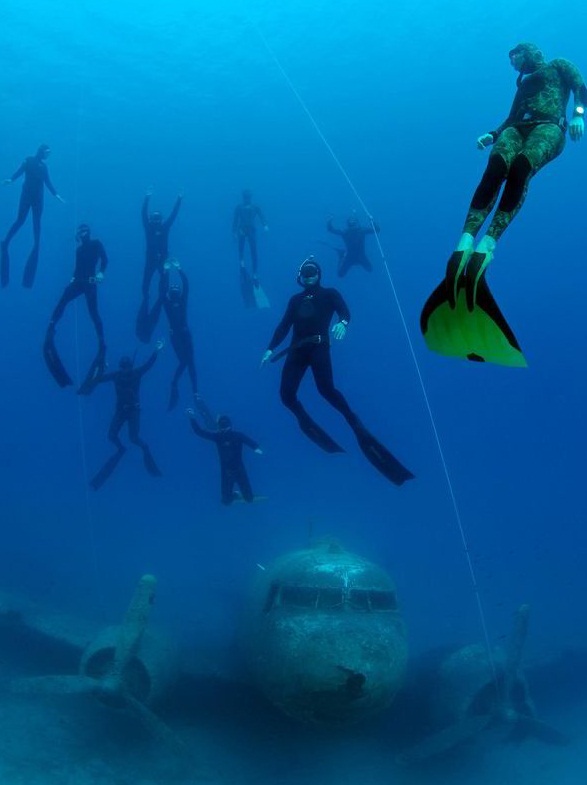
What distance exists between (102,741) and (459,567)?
49750 millimetres

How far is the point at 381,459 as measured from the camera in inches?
438

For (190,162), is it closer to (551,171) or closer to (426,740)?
(551,171)

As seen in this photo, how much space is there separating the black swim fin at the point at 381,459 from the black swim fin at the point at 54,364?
27.3 ft

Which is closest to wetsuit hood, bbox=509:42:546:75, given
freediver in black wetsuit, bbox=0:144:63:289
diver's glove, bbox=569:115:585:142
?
diver's glove, bbox=569:115:585:142

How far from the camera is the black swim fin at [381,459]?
11.0 meters

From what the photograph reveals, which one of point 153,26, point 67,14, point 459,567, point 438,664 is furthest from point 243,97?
point 438,664

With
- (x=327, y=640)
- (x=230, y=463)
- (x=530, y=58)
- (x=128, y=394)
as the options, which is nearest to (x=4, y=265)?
(x=128, y=394)

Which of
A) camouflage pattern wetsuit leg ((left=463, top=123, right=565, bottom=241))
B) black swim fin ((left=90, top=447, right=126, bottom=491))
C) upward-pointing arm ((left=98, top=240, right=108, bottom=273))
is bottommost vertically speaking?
black swim fin ((left=90, top=447, right=126, bottom=491))

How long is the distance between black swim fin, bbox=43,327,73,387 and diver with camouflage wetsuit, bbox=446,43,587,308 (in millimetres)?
12066

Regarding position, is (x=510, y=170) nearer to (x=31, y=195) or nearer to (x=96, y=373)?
(x=96, y=373)

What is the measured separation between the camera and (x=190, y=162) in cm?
7900

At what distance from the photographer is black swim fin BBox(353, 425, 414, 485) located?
1098 centimetres

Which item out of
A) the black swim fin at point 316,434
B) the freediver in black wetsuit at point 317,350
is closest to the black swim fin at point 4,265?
the freediver in black wetsuit at point 317,350

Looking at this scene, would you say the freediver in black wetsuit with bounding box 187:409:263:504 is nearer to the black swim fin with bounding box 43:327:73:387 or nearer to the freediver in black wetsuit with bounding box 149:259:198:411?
the black swim fin with bounding box 43:327:73:387
